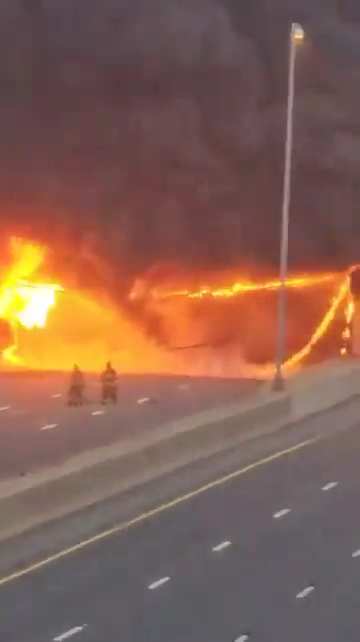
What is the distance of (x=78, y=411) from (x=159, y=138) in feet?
47.6

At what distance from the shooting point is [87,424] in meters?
23.0

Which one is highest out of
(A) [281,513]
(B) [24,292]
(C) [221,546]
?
(B) [24,292]

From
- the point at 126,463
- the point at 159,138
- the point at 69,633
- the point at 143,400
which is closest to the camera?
the point at 69,633

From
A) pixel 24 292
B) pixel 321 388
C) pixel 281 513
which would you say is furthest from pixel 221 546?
pixel 24 292

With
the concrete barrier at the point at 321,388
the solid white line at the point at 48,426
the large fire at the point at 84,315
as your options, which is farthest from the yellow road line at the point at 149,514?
the large fire at the point at 84,315

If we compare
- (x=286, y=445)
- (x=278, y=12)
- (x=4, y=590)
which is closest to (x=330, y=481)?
(x=286, y=445)

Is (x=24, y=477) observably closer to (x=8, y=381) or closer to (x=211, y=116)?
(x=8, y=381)

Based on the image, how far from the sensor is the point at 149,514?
18.0 m

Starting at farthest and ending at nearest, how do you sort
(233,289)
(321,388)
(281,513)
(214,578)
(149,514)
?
(233,289)
(321,388)
(281,513)
(149,514)
(214,578)

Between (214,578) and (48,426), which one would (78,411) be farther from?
(214,578)

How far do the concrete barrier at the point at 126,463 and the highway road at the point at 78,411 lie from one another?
1.96 feet

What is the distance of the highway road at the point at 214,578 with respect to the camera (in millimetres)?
12828

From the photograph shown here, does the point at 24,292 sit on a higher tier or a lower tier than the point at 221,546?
higher

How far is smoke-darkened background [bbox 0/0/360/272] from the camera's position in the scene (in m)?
37.7
